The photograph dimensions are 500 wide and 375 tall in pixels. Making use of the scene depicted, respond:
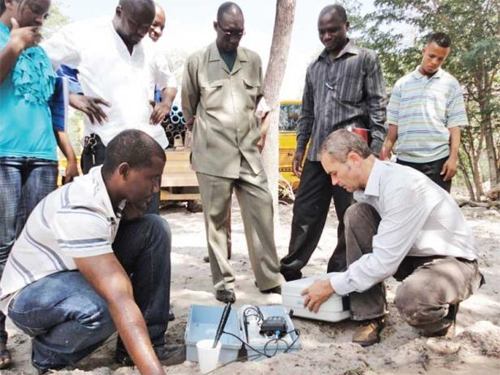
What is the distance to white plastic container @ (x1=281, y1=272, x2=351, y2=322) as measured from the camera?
2.67m

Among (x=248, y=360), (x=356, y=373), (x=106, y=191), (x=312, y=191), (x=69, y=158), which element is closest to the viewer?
(x=106, y=191)

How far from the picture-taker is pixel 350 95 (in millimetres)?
3369

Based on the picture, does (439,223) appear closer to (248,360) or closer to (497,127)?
(248,360)

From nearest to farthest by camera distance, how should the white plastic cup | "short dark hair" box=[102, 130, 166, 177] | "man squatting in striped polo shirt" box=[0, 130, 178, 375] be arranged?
1. "man squatting in striped polo shirt" box=[0, 130, 178, 375]
2. "short dark hair" box=[102, 130, 166, 177]
3. the white plastic cup

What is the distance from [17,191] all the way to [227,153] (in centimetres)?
136

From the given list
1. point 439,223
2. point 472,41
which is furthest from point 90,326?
point 472,41

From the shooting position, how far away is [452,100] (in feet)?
12.2

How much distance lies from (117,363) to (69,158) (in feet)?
3.77

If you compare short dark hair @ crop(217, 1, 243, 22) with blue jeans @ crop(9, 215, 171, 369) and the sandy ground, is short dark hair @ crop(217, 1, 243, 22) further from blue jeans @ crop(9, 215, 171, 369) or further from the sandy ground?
the sandy ground

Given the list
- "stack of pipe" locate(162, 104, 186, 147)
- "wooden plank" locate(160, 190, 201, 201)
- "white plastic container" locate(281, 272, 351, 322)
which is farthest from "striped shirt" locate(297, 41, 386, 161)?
"stack of pipe" locate(162, 104, 186, 147)

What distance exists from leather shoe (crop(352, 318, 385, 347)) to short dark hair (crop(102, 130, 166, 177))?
1.43m

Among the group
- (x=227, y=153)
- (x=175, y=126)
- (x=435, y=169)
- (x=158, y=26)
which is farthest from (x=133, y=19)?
(x=175, y=126)

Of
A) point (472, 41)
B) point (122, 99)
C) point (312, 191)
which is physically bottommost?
point (312, 191)

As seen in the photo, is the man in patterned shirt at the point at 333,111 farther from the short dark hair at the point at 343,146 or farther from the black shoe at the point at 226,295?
the short dark hair at the point at 343,146
